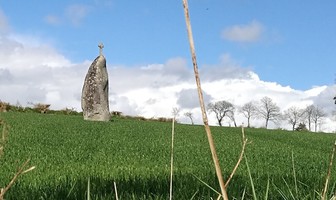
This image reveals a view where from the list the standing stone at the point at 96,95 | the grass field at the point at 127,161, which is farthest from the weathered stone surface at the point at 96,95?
the grass field at the point at 127,161

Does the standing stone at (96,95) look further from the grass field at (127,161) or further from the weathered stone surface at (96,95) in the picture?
the grass field at (127,161)

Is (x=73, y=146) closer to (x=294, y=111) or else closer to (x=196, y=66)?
(x=196, y=66)

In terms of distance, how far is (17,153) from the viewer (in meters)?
9.34

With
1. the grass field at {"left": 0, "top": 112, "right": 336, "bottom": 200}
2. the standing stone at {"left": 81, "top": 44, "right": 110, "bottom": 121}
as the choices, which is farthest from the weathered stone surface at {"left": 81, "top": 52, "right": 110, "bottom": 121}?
the grass field at {"left": 0, "top": 112, "right": 336, "bottom": 200}

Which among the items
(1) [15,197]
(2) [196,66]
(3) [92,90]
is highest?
(3) [92,90]

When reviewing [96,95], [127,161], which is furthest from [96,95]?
[127,161]

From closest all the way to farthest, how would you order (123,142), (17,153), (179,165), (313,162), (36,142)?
(179,165)
(17,153)
(313,162)
(36,142)
(123,142)

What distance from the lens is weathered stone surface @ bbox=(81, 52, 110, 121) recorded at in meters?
20.1

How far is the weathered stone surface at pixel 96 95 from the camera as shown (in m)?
20.1

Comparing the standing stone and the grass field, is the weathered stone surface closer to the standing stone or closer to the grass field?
the standing stone

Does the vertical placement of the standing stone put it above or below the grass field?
above

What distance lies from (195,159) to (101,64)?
11808 mm

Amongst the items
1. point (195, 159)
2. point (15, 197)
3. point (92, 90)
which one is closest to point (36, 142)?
point (195, 159)

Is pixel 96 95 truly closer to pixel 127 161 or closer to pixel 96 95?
pixel 96 95
